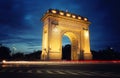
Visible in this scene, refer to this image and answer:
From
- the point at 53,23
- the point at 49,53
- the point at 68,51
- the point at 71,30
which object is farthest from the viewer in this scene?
the point at 68,51

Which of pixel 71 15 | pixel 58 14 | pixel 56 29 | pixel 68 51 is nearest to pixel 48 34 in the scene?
pixel 56 29

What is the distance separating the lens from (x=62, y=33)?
2018 inches

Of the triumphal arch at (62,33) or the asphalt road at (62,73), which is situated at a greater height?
the triumphal arch at (62,33)

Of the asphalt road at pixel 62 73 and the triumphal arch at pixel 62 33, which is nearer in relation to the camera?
A: the asphalt road at pixel 62 73

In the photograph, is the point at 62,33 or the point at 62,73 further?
the point at 62,33

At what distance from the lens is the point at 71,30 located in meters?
52.5

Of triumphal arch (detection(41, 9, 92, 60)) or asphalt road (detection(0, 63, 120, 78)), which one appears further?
triumphal arch (detection(41, 9, 92, 60))

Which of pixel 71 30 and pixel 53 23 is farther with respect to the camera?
pixel 71 30

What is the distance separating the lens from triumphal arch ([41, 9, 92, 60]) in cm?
4739

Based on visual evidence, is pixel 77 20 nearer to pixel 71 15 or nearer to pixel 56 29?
pixel 71 15

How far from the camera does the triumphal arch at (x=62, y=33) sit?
47391mm

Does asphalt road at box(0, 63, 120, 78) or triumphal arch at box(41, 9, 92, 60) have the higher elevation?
triumphal arch at box(41, 9, 92, 60)

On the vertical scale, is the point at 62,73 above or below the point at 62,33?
below

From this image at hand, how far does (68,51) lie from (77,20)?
3316cm
